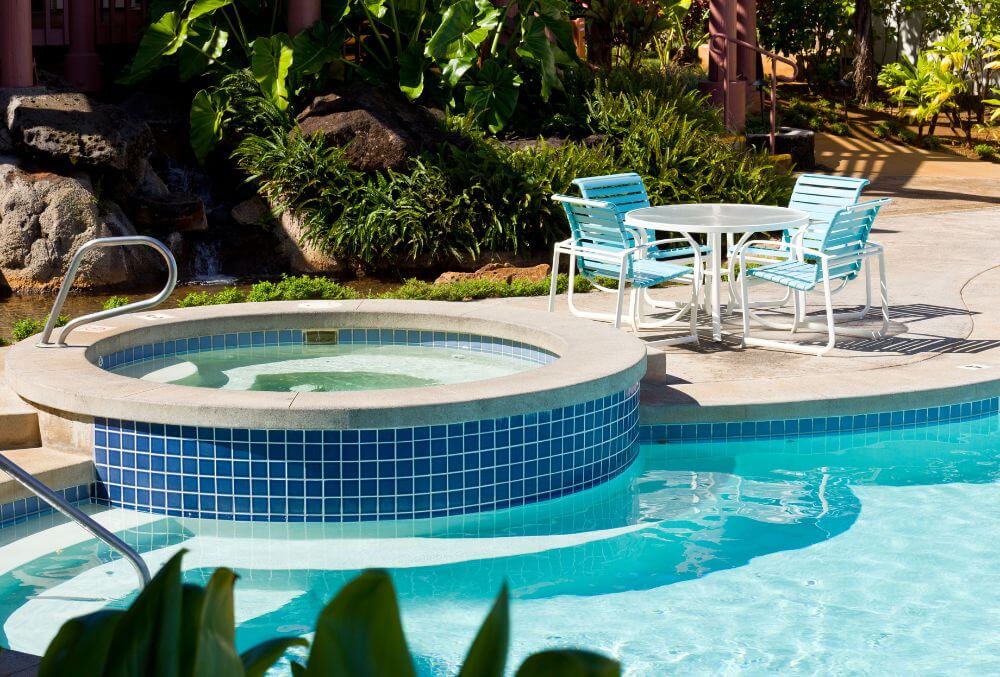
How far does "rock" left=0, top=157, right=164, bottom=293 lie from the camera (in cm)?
1103

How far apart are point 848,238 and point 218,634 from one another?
7355 mm

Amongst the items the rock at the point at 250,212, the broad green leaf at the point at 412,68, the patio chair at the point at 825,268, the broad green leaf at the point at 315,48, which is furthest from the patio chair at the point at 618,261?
the broad green leaf at the point at 315,48

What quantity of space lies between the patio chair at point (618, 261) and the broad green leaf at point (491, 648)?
6673mm

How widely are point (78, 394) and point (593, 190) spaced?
4483 mm

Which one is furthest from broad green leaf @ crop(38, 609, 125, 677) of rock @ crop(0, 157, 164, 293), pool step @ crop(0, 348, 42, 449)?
rock @ crop(0, 157, 164, 293)

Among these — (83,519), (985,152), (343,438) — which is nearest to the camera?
(83,519)

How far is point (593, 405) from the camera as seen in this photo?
5.86 metres

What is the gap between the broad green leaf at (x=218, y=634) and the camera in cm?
108

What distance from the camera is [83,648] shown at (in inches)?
44.1

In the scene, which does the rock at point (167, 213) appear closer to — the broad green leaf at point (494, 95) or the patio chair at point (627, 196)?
the broad green leaf at point (494, 95)

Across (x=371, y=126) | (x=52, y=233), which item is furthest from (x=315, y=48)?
(x=52, y=233)

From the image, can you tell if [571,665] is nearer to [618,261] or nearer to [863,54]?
[618,261]

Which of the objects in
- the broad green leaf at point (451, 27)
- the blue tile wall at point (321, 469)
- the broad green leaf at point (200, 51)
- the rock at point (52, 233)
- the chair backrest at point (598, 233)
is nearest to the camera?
the blue tile wall at point (321, 469)

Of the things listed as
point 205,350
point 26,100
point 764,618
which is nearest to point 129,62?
point 26,100
